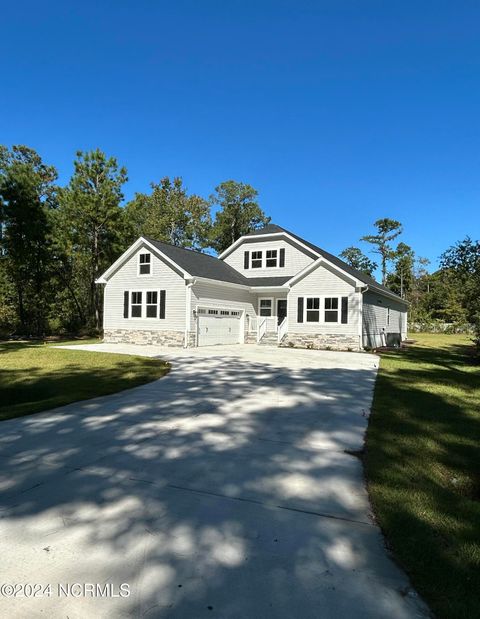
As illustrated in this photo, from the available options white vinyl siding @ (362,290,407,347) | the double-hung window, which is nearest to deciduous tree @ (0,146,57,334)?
the double-hung window

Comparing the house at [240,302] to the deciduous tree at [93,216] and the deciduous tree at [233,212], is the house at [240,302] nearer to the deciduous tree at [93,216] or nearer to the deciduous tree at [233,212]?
the deciduous tree at [93,216]

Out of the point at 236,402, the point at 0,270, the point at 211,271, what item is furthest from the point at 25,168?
the point at 236,402

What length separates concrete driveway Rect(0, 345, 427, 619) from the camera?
2320mm

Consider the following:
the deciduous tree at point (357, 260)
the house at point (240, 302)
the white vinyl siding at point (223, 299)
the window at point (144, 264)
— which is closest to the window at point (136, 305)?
the house at point (240, 302)

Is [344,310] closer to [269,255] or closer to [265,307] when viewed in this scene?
[265,307]

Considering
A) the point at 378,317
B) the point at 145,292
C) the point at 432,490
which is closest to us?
the point at 432,490

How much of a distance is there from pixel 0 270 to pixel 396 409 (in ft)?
89.6

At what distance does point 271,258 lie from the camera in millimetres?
24594

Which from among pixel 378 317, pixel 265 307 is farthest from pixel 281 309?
pixel 378 317

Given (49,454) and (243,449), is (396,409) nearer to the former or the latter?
(243,449)

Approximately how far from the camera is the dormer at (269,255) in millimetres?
23688

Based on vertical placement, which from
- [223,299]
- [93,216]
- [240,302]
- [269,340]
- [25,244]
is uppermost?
[93,216]

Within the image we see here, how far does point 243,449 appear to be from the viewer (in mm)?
4898

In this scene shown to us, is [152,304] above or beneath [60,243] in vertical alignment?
beneath
